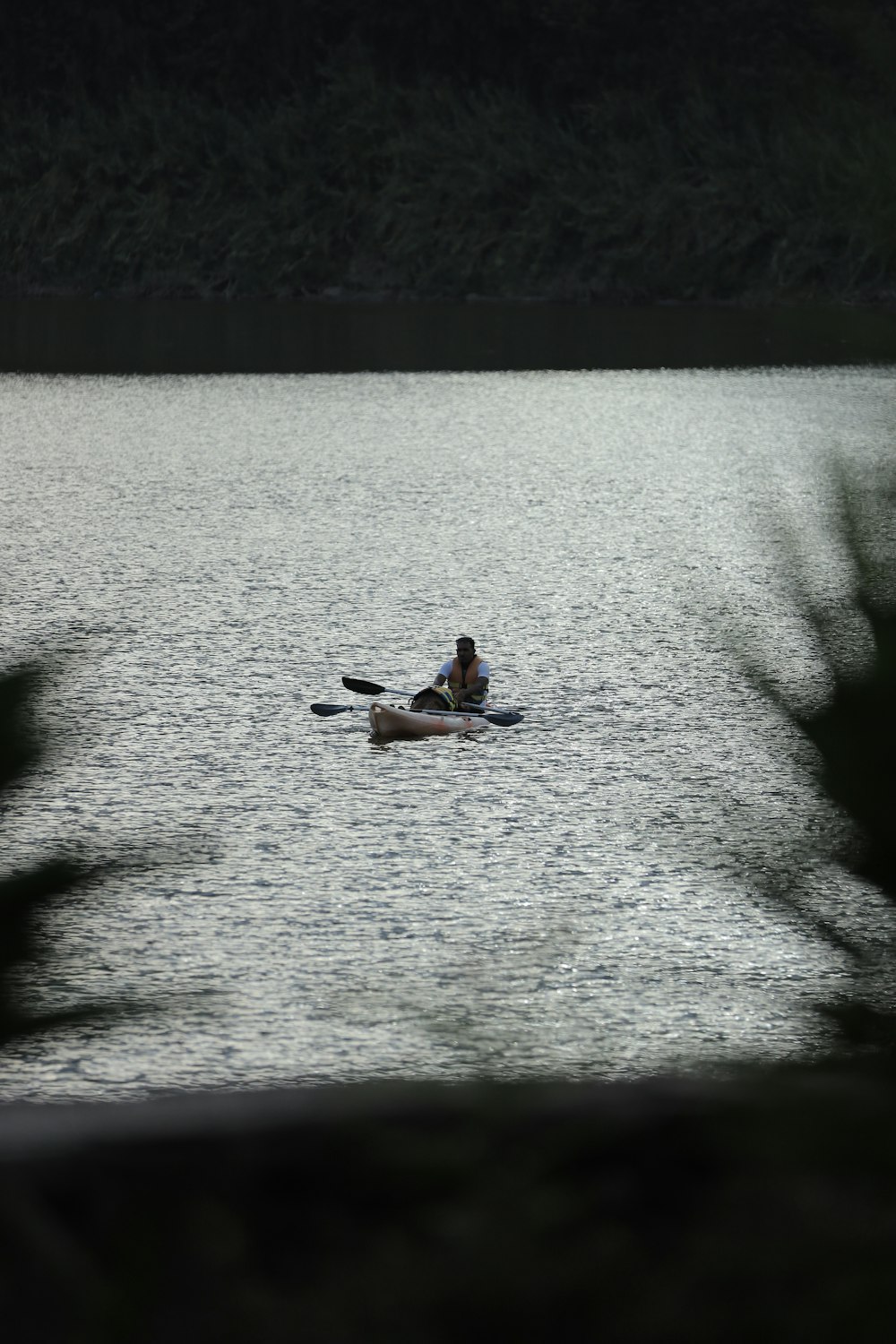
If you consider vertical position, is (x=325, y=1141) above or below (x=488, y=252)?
above

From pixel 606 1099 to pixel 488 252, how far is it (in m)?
66.6

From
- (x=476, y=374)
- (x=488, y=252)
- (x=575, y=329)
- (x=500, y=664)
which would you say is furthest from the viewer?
(x=488, y=252)

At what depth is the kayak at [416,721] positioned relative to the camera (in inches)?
552

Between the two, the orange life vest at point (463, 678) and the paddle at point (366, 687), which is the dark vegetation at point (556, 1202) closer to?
the orange life vest at point (463, 678)

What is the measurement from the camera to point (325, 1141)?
228 cm

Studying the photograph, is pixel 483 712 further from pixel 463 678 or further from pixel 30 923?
pixel 30 923

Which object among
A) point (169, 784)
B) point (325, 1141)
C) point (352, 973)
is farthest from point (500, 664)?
point (325, 1141)

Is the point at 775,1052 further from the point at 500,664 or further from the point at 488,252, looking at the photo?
the point at 488,252

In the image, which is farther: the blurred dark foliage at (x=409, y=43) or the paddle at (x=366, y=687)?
the blurred dark foliage at (x=409, y=43)

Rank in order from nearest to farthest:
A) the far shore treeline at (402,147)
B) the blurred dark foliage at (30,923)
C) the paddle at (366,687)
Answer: the blurred dark foliage at (30,923) < the paddle at (366,687) < the far shore treeline at (402,147)

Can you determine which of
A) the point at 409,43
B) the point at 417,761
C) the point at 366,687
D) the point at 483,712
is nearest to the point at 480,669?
the point at 483,712

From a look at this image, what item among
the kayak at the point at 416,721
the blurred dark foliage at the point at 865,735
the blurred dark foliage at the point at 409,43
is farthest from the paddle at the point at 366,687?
the blurred dark foliage at the point at 409,43

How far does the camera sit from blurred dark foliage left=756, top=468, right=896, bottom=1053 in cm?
211

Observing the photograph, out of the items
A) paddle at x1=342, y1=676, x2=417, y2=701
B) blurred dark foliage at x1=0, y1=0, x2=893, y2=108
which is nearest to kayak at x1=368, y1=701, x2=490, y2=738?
paddle at x1=342, y1=676, x2=417, y2=701
